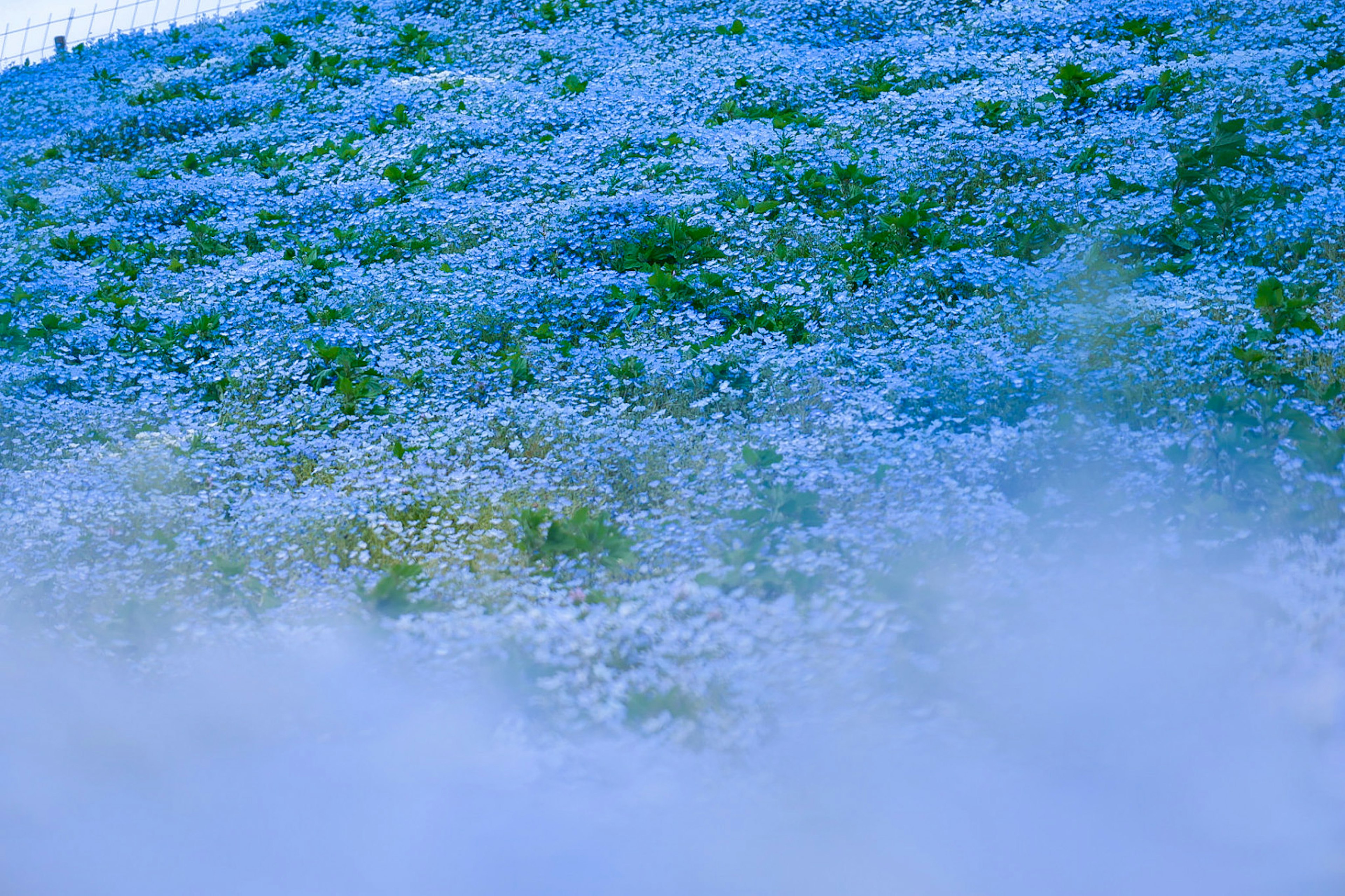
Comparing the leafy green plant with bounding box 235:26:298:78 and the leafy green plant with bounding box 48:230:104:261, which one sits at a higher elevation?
the leafy green plant with bounding box 235:26:298:78

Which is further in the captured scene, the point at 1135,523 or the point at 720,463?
the point at 720,463

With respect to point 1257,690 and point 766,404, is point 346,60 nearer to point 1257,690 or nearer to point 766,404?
point 766,404

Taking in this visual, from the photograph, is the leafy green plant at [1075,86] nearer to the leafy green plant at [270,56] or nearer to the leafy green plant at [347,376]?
the leafy green plant at [347,376]

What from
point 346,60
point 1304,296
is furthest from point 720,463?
point 346,60

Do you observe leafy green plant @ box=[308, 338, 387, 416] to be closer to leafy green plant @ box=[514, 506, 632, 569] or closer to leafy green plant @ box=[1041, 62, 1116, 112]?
leafy green plant @ box=[514, 506, 632, 569]

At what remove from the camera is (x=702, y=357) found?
6.00 meters

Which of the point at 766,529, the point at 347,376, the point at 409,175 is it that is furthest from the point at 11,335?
the point at 766,529

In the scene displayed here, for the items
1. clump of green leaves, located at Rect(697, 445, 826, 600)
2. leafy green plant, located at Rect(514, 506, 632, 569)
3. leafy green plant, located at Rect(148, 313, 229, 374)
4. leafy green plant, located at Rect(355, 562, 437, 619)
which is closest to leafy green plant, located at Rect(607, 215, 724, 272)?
clump of green leaves, located at Rect(697, 445, 826, 600)

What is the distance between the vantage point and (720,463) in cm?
496

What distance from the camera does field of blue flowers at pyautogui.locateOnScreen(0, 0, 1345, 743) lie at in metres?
4.05

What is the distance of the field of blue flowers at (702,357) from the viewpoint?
13.3ft

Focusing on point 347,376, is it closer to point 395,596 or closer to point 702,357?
point 702,357

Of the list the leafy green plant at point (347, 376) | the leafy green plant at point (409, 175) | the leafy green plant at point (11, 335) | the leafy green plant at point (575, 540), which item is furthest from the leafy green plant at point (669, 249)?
the leafy green plant at point (11, 335)

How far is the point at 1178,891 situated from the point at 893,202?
18.9 ft
